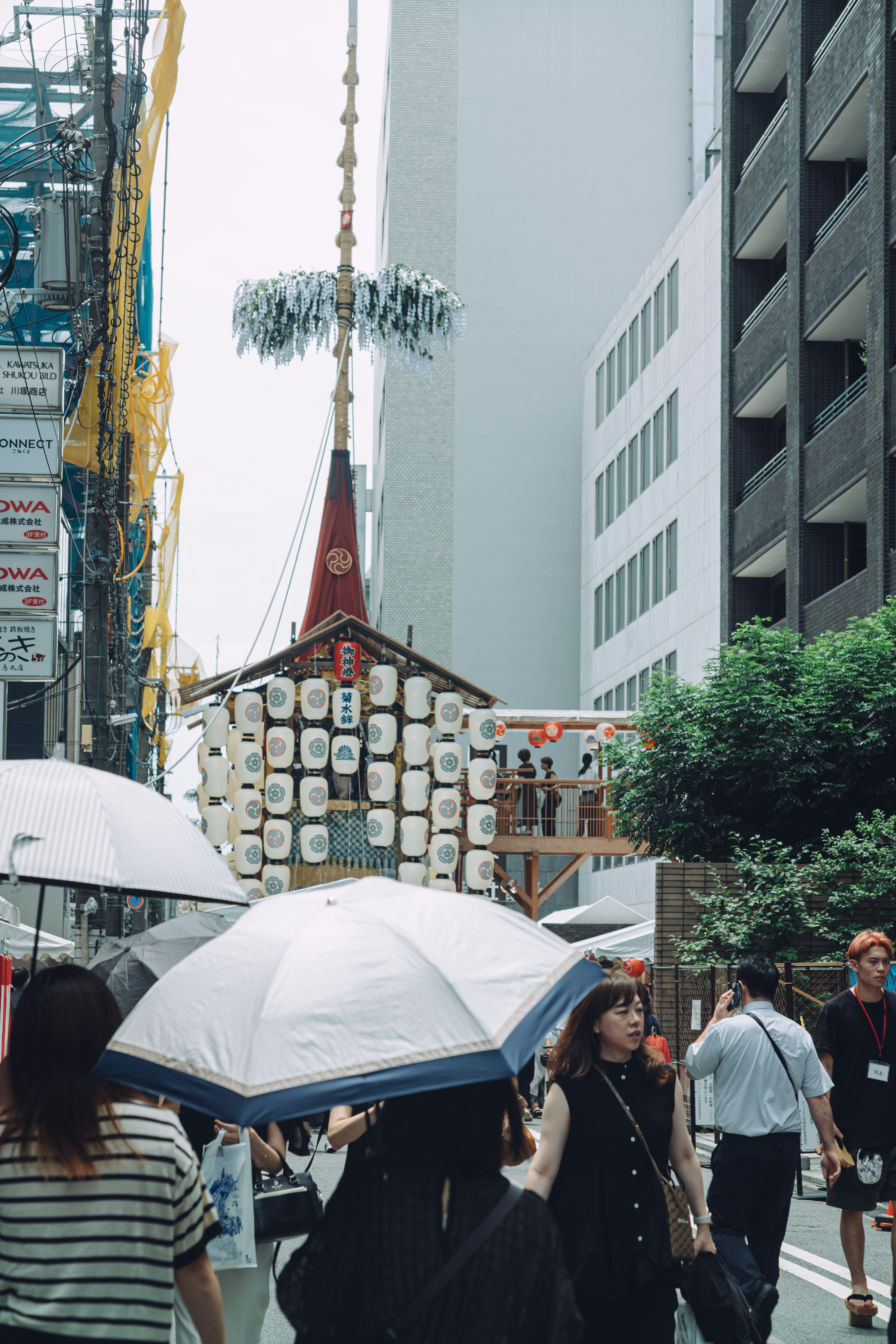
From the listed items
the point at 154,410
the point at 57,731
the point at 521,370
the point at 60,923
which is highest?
the point at 521,370

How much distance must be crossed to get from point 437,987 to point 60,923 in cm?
3296

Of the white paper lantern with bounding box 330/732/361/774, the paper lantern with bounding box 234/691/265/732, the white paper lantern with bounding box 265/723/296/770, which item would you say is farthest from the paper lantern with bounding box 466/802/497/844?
the paper lantern with bounding box 234/691/265/732

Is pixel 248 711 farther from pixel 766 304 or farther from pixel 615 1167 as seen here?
pixel 615 1167

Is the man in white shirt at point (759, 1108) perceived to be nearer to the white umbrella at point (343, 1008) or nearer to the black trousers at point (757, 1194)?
the black trousers at point (757, 1194)

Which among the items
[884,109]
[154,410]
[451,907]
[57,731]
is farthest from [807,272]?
[451,907]

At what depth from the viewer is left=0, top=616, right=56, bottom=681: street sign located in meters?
16.1

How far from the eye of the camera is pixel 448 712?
28.5 meters

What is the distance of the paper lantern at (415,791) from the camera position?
28.5 m

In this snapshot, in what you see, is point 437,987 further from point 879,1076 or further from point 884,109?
point 884,109

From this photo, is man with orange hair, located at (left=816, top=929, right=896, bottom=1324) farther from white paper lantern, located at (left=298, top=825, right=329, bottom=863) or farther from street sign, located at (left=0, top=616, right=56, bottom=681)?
white paper lantern, located at (left=298, top=825, right=329, bottom=863)

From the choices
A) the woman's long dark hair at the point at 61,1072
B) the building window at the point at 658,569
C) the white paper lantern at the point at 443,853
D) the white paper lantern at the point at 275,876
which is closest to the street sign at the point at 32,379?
the white paper lantern at the point at 275,876

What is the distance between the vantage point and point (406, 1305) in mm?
3031

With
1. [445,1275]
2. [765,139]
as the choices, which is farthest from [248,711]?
[445,1275]

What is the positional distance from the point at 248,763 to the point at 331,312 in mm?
11009
